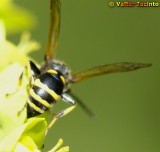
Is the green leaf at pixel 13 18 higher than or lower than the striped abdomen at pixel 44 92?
higher

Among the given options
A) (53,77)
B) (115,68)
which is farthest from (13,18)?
(115,68)

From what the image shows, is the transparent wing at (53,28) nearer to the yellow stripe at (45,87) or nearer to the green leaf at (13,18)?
the green leaf at (13,18)

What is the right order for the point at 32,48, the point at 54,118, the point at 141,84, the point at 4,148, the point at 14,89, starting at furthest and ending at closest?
1. the point at 141,84
2. the point at 32,48
3. the point at 54,118
4. the point at 14,89
5. the point at 4,148

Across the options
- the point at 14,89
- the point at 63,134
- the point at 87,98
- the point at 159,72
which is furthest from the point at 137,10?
the point at 14,89

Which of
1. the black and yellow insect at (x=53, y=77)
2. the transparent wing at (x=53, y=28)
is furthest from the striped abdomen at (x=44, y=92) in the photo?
the transparent wing at (x=53, y=28)

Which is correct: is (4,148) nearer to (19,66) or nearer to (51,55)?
(19,66)

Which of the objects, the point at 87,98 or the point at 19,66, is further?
the point at 87,98

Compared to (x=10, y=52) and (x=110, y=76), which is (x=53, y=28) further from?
(x=110, y=76)
